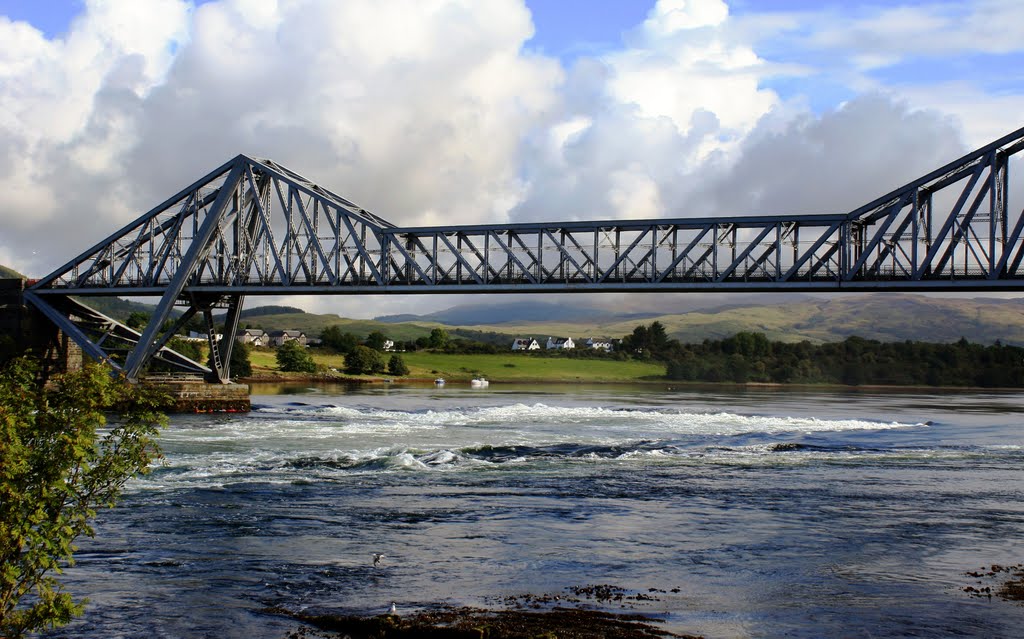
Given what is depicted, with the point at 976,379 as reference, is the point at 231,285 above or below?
above

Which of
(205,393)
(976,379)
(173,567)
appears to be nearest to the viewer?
(173,567)

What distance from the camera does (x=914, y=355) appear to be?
16712 centimetres

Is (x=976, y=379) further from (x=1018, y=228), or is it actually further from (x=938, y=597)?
(x=938, y=597)

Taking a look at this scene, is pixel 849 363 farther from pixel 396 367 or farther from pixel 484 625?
pixel 484 625

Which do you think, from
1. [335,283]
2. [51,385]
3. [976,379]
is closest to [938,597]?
[335,283]

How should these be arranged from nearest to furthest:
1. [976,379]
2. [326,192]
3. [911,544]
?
[911,544] < [326,192] < [976,379]

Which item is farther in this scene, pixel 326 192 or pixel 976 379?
pixel 976 379

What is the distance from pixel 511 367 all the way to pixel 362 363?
2737 centimetres

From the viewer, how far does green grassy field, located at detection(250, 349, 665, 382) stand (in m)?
164

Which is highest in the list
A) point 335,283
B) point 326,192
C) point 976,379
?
point 326,192

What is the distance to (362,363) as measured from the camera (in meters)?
158

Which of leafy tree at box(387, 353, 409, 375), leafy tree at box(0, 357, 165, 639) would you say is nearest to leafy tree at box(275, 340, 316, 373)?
leafy tree at box(387, 353, 409, 375)

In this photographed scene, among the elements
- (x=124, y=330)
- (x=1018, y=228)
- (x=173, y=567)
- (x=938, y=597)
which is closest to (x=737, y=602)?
(x=938, y=597)

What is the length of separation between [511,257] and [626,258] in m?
8.42
